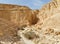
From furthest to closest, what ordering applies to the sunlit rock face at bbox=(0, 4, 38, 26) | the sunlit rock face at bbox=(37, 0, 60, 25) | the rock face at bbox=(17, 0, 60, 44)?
the sunlit rock face at bbox=(0, 4, 38, 26) → the sunlit rock face at bbox=(37, 0, 60, 25) → the rock face at bbox=(17, 0, 60, 44)

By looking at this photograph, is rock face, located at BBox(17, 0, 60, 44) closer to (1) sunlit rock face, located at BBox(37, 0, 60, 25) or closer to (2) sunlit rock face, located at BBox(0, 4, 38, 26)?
(1) sunlit rock face, located at BBox(37, 0, 60, 25)

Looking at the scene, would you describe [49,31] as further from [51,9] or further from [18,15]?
[18,15]

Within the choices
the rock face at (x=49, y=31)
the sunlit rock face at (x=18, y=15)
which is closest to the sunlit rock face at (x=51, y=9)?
the rock face at (x=49, y=31)

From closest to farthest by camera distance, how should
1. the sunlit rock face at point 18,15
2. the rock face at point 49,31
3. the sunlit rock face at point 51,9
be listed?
the rock face at point 49,31, the sunlit rock face at point 51,9, the sunlit rock face at point 18,15

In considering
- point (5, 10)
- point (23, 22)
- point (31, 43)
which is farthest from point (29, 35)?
point (5, 10)

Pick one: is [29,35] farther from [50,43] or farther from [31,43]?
[50,43]

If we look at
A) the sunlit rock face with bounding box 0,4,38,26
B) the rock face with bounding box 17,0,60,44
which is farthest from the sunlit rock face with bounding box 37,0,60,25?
the sunlit rock face with bounding box 0,4,38,26

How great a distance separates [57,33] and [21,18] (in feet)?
67.6

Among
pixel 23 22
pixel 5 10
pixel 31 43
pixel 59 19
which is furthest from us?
pixel 5 10

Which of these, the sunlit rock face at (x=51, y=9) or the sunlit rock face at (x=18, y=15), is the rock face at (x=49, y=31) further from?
the sunlit rock face at (x=18, y=15)

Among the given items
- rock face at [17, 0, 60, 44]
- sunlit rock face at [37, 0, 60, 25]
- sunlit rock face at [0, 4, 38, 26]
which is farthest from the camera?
sunlit rock face at [0, 4, 38, 26]

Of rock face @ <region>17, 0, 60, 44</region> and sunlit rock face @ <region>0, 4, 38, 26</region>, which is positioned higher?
rock face @ <region>17, 0, 60, 44</region>

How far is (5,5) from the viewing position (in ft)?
113

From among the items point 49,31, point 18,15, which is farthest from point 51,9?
point 49,31
